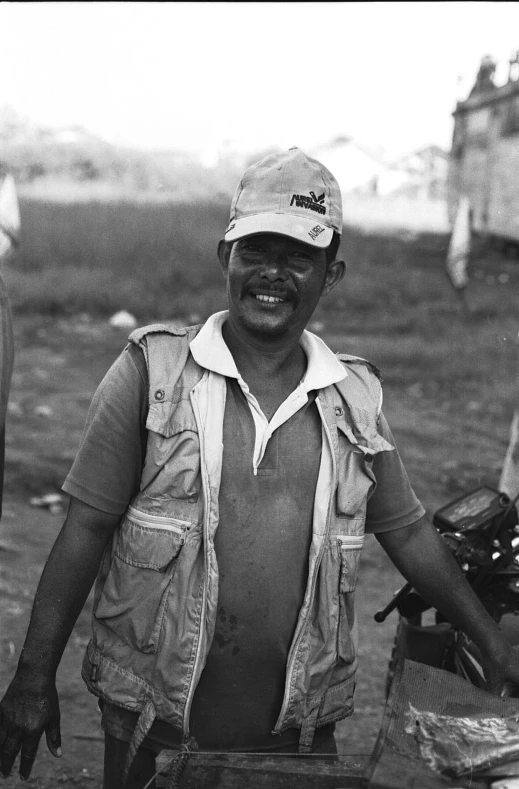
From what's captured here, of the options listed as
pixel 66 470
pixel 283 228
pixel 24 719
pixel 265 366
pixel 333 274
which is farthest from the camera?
pixel 66 470

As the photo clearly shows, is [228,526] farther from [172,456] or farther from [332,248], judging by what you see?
[332,248]

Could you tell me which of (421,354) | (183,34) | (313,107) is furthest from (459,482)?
(183,34)

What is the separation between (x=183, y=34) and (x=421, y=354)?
3467 millimetres

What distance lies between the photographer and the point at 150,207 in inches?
321

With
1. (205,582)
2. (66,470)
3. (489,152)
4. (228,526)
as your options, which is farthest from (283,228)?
(489,152)

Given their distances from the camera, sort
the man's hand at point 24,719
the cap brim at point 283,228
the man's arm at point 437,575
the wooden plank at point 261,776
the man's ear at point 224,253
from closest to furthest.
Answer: the wooden plank at point 261,776, the man's hand at point 24,719, the cap brim at point 283,228, the man's ear at point 224,253, the man's arm at point 437,575

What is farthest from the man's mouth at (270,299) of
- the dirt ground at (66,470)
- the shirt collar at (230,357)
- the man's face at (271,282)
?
the dirt ground at (66,470)

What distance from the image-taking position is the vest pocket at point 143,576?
6.25ft

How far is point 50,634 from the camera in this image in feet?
6.27

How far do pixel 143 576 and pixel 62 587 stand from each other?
0.17 m

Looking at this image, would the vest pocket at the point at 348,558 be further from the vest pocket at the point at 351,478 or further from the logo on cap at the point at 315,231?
the logo on cap at the point at 315,231

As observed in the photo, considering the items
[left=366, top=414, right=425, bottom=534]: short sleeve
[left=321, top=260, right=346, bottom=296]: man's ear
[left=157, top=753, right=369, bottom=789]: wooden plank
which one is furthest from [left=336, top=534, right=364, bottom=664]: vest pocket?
[left=321, top=260, right=346, bottom=296]: man's ear

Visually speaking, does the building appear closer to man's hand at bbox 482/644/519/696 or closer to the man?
the man

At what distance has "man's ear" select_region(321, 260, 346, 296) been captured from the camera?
2.19 m
